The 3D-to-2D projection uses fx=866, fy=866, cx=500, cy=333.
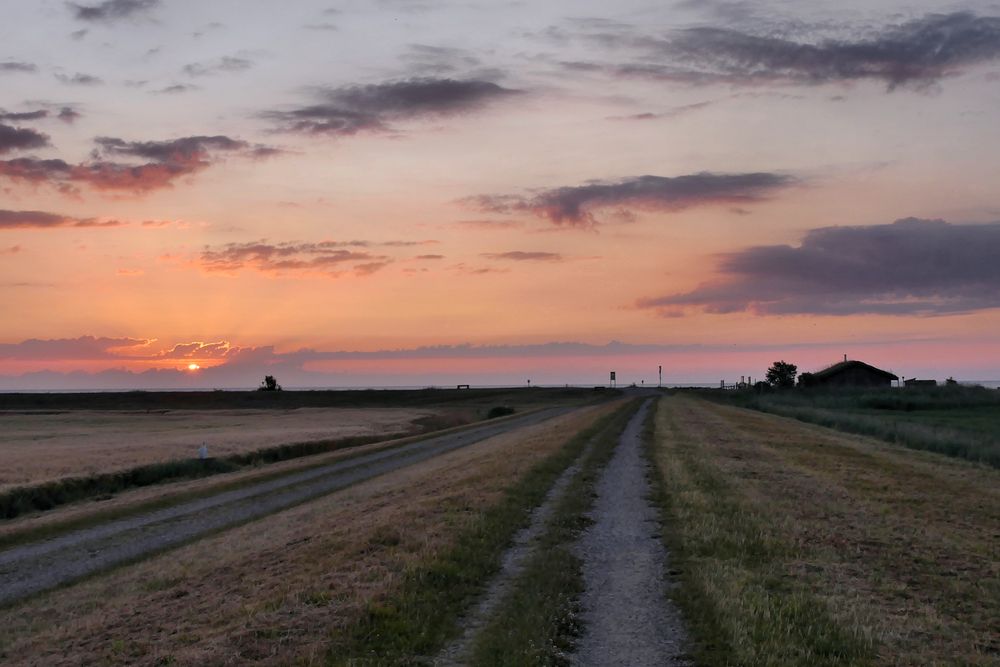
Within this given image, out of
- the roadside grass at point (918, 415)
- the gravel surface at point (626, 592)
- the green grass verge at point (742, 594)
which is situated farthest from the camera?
the roadside grass at point (918, 415)

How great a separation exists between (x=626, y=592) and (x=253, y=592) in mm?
5779

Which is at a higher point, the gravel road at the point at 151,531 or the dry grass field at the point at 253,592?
the dry grass field at the point at 253,592

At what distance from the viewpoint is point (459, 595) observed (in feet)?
39.7

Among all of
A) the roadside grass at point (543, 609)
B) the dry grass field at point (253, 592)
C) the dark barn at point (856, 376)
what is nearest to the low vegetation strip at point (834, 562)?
the roadside grass at point (543, 609)

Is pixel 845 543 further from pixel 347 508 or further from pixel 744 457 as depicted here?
pixel 744 457

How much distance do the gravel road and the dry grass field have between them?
4.05 ft

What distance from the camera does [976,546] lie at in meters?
15.6

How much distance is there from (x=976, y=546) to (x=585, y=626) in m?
9.18

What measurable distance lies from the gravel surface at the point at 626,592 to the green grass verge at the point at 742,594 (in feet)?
0.86

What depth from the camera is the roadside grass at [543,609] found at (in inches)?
369

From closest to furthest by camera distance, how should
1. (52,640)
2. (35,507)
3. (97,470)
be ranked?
(52,640) → (35,507) → (97,470)

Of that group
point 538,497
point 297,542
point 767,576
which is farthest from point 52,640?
point 538,497

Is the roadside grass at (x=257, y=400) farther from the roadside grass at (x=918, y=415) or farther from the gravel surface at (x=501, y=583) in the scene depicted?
the gravel surface at (x=501, y=583)

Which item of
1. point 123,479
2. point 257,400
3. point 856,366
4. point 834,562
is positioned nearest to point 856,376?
point 856,366
